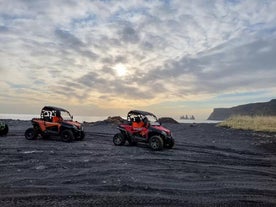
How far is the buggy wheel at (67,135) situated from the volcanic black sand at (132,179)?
4743 mm

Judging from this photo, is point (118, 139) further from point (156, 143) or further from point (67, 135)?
point (67, 135)

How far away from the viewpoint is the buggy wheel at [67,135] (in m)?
20.8

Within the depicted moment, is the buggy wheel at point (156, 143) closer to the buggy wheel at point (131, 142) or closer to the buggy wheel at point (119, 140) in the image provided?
the buggy wheel at point (131, 142)

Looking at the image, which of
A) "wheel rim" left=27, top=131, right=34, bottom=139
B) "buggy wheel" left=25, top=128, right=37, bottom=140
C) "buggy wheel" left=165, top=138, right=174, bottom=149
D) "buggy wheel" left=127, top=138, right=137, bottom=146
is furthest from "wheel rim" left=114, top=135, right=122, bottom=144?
"wheel rim" left=27, top=131, right=34, bottom=139

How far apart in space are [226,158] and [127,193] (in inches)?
322

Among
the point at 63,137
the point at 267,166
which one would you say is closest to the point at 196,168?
the point at 267,166

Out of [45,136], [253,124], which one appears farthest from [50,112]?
[253,124]

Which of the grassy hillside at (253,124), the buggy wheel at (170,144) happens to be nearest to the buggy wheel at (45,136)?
the buggy wheel at (170,144)

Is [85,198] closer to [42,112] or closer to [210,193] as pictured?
[210,193]

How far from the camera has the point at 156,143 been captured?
17641mm

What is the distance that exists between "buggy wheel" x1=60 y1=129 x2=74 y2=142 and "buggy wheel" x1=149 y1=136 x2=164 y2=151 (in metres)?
5.47

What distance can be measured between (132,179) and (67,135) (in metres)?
11.6

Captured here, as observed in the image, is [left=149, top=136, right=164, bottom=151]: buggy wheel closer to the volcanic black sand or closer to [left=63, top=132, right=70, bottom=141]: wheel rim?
the volcanic black sand

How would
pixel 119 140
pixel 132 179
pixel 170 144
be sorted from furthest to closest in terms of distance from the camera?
pixel 119 140
pixel 170 144
pixel 132 179
